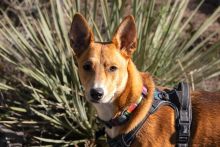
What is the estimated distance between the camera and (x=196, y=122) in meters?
4.50

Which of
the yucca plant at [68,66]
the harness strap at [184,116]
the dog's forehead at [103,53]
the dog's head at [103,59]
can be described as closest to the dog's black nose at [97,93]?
the dog's head at [103,59]

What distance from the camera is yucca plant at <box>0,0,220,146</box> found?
5.96 metres

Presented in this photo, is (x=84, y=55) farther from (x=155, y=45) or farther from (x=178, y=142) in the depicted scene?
(x=155, y=45)

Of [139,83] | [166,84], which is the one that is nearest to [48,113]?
[166,84]

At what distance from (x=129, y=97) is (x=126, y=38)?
0.54 metres

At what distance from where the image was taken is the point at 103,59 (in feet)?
15.2

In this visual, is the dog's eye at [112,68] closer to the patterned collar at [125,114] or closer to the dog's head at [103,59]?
the dog's head at [103,59]

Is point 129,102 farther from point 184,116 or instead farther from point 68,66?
point 68,66

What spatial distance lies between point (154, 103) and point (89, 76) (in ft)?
1.88

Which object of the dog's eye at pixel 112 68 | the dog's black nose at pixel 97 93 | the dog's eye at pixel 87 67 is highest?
the dog's eye at pixel 87 67

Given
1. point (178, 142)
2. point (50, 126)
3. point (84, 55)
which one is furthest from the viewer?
point (50, 126)

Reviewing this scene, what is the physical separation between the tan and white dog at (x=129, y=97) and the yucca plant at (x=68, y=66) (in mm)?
1178

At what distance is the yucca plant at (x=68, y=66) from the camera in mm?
5961

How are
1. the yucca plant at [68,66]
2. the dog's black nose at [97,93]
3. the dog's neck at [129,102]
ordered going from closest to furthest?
the dog's black nose at [97,93] → the dog's neck at [129,102] → the yucca plant at [68,66]
